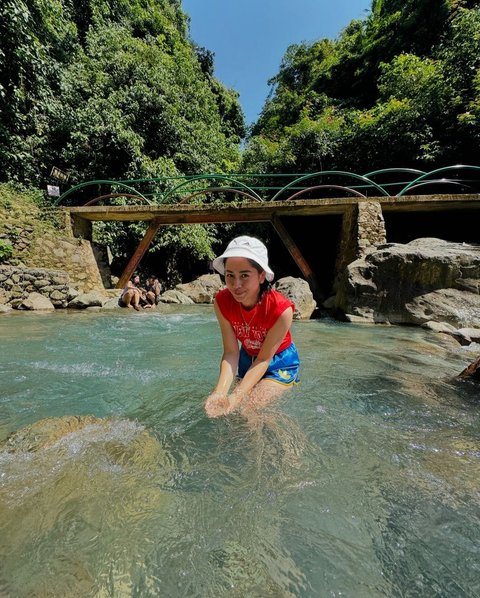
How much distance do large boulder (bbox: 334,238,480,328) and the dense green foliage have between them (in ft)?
19.3

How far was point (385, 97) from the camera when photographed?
1446 cm

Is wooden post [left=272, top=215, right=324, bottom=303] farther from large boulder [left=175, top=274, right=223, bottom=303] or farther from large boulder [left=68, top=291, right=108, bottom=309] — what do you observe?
large boulder [left=68, top=291, right=108, bottom=309]

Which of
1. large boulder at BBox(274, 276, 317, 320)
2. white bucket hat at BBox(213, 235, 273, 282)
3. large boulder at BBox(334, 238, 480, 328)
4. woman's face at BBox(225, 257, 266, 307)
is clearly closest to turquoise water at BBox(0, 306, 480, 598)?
woman's face at BBox(225, 257, 266, 307)

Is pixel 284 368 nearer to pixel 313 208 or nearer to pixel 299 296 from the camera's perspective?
pixel 299 296

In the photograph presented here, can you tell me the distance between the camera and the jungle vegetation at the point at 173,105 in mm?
10367

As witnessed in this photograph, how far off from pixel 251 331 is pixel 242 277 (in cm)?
50

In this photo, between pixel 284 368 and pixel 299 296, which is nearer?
pixel 284 368

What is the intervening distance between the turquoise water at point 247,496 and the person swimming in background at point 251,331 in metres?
0.14

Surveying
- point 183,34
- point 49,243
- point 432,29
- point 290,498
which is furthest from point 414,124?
point 183,34

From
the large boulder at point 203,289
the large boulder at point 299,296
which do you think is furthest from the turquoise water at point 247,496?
the large boulder at point 203,289

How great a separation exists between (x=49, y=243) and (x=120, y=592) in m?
10.7

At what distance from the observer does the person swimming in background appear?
1.88m

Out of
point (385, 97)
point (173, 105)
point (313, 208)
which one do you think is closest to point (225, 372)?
point (313, 208)

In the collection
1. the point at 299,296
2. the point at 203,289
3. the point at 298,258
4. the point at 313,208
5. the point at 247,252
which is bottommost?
the point at 203,289
